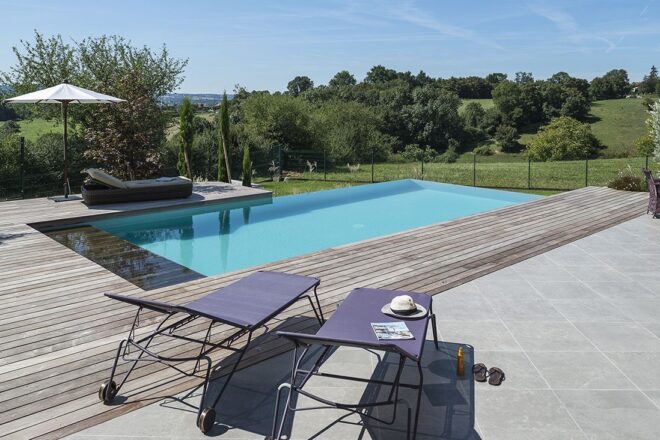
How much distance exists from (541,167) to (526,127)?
75.2 feet

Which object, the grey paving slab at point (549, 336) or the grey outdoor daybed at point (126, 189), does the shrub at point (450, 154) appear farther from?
the grey paving slab at point (549, 336)

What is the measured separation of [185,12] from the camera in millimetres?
14289

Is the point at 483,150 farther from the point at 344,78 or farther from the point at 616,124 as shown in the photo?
the point at 344,78

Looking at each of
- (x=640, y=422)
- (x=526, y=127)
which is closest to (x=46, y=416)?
(x=640, y=422)

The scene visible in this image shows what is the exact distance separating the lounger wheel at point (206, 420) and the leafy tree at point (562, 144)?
35036 millimetres

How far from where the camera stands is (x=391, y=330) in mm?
2904

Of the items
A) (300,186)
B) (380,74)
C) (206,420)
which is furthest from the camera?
(380,74)

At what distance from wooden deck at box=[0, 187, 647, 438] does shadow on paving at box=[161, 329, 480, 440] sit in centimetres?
20

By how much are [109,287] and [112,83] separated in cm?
890

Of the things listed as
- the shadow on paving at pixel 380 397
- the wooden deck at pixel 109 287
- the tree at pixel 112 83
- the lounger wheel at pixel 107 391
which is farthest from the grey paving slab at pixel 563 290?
the tree at pixel 112 83

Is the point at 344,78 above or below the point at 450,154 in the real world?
above

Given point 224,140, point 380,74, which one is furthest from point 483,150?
point 224,140

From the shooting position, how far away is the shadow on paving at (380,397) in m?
2.71

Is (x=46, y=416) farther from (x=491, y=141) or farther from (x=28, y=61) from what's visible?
(x=491, y=141)
